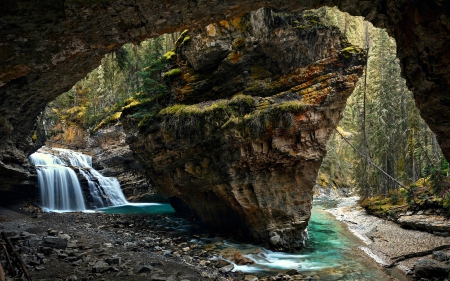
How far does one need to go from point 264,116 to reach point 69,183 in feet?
68.0

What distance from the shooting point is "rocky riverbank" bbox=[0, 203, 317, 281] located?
29.1 ft

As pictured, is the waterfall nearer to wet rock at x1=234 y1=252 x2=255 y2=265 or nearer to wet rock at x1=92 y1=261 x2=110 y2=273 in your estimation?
wet rock at x1=92 y1=261 x2=110 y2=273

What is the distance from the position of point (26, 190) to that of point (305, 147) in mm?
21298

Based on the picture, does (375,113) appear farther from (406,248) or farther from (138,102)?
(138,102)

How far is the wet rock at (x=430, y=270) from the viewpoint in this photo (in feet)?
31.7

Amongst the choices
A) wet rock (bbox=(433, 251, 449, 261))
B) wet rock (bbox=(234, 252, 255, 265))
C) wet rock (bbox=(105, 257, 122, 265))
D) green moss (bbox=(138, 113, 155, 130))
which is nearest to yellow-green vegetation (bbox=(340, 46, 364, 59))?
wet rock (bbox=(433, 251, 449, 261))

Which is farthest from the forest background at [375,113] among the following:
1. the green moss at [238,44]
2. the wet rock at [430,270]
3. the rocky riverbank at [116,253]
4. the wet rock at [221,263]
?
the wet rock at [221,263]

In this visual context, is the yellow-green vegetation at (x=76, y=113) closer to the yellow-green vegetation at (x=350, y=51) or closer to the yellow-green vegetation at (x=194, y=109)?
the yellow-green vegetation at (x=194, y=109)

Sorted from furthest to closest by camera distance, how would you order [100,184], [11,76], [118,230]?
[100,184] < [118,230] < [11,76]

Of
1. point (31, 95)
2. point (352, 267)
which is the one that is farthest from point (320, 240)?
point (31, 95)

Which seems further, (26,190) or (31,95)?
(26,190)

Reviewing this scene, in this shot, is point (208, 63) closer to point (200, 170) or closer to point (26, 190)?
point (200, 170)

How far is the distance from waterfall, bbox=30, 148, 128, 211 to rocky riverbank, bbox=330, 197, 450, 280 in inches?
831

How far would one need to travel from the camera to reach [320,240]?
1645cm
